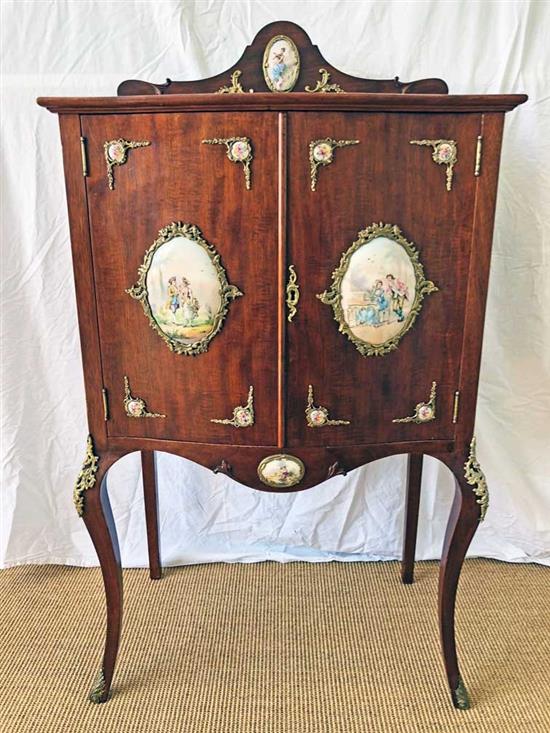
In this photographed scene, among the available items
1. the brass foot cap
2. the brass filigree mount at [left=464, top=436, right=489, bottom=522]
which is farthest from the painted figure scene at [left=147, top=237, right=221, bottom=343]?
the brass foot cap

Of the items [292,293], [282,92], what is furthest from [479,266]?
[282,92]

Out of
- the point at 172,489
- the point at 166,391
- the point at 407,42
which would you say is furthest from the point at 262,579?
the point at 407,42

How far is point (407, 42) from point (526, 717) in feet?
4.48

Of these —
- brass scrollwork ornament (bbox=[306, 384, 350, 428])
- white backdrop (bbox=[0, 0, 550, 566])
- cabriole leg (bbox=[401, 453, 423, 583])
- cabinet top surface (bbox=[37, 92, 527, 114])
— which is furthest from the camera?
cabriole leg (bbox=[401, 453, 423, 583])

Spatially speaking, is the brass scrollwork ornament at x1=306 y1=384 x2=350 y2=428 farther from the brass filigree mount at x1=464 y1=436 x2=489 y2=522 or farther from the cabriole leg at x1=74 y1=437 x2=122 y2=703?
the cabriole leg at x1=74 y1=437 x2=122 y2=703

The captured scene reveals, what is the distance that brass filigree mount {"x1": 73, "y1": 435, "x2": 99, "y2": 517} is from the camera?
115cm

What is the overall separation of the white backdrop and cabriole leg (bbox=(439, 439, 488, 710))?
465 millimetres

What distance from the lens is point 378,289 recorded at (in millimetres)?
1000

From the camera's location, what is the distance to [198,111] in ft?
3.08

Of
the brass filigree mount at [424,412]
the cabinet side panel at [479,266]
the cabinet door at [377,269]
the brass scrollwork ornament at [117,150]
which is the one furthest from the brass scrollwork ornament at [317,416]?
the brass scrollwork ornament at [117,150]

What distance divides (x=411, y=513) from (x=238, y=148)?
991 mm

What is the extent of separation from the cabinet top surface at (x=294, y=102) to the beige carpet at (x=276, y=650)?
41.6 inches

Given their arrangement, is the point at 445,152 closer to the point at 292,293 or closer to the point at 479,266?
the point at 479,266

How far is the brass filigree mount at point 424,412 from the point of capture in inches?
42.4
